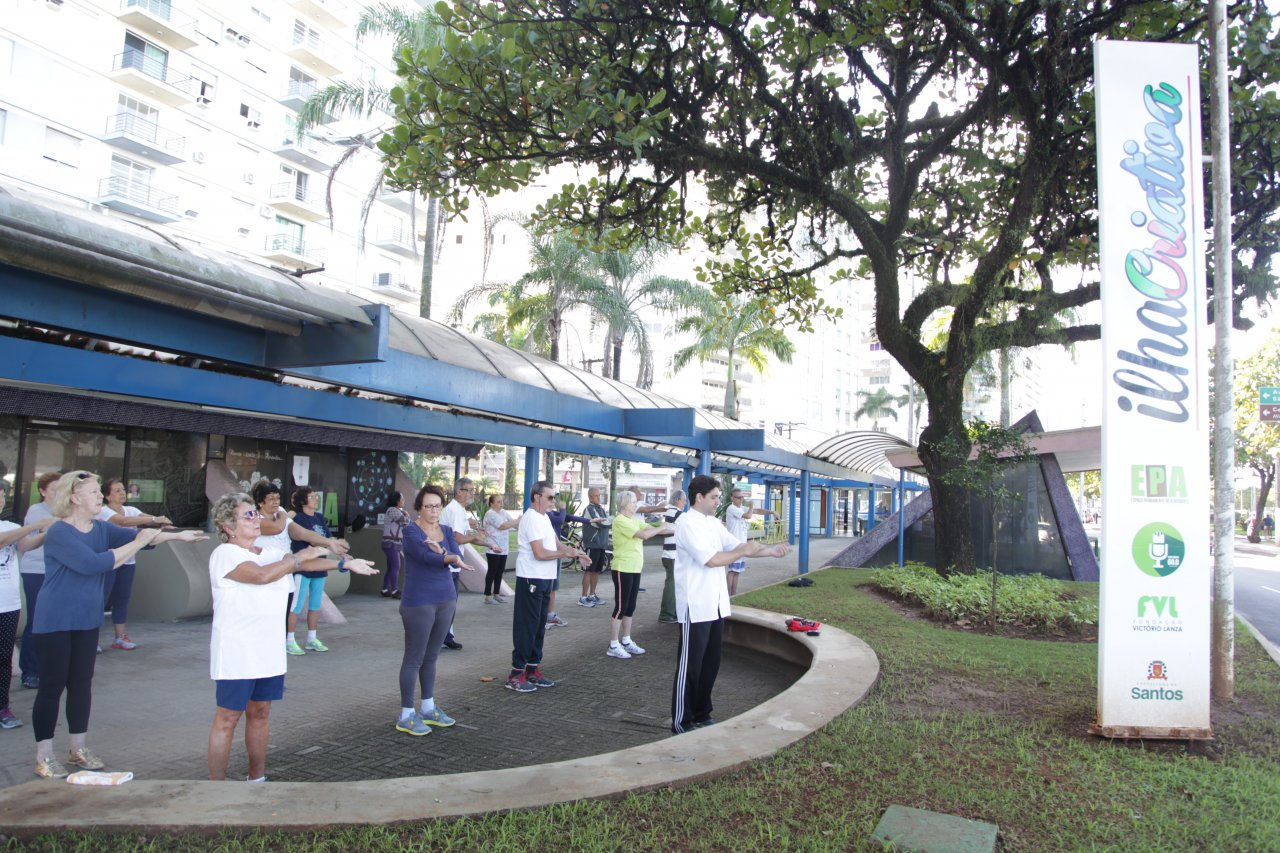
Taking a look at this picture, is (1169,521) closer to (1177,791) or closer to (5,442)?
(1177,791)

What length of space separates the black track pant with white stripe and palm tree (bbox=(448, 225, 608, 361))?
18455mm

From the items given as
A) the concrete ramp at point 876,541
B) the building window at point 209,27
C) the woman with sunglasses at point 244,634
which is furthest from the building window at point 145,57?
the woman with sunglasses at point 244,634

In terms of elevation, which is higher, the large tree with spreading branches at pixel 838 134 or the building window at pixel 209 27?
the building window at pixel 209 27

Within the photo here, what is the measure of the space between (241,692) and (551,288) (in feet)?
66.6

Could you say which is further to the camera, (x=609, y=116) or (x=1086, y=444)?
(x=1086, y=444)

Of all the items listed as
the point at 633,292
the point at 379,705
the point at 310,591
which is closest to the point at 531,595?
the point at 379,705

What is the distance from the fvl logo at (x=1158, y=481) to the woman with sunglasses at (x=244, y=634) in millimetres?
4634

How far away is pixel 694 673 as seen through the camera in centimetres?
532

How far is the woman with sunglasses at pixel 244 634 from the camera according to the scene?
12.9 ft

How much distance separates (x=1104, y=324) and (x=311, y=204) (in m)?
34.7

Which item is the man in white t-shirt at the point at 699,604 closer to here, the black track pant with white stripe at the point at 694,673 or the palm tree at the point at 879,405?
the black track pant with white stripe at the point at 694,673

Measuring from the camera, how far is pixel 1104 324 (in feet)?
16.5

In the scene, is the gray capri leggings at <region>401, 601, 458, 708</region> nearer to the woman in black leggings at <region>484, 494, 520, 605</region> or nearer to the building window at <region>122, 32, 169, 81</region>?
the woman in black leggings at <region>484, 494, 520, 605</region>

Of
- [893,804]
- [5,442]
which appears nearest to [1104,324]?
[893,804]
